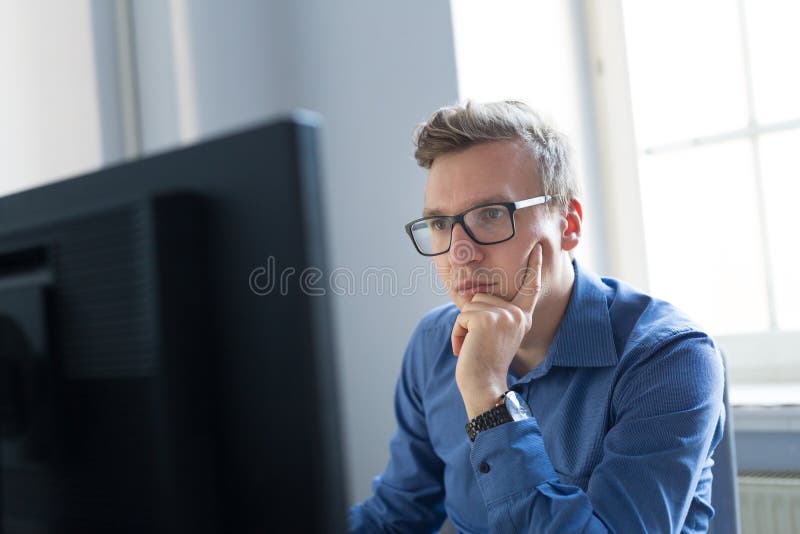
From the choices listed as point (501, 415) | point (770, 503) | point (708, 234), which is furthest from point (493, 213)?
point (708, 234)

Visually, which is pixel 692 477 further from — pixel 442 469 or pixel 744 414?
pixel 744 414

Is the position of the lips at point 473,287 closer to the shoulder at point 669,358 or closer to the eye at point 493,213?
the eye at point 493,213

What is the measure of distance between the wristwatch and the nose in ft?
0.85

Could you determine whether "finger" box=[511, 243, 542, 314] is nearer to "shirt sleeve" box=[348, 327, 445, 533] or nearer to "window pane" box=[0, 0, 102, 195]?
"shirt sleeve" box=[348, 327, 445, 533]

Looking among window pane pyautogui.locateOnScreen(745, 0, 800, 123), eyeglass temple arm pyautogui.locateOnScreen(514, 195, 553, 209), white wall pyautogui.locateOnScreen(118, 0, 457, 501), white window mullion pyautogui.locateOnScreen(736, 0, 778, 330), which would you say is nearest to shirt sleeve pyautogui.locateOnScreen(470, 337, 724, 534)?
eyeglass temple arm pyautogui.locateOnScreen(514, 195, 553, 209)

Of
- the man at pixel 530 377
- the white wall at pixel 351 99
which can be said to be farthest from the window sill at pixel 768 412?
the white wall at pixel 351 99

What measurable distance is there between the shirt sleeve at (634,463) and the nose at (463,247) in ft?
1.02

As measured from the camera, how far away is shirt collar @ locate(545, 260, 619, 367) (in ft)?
3.78

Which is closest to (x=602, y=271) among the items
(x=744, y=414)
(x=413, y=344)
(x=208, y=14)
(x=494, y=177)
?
(x=744, y=414)

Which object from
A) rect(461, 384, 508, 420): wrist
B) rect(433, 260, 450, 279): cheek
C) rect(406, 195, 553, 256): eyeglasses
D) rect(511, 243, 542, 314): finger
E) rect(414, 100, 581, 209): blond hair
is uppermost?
rect(414, 100, 581, 209): blond hair

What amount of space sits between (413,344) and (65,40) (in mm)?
1101

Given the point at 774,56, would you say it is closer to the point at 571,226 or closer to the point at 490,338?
A: the point at 571,226

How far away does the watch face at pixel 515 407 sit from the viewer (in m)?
1.05

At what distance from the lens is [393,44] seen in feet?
6.06
